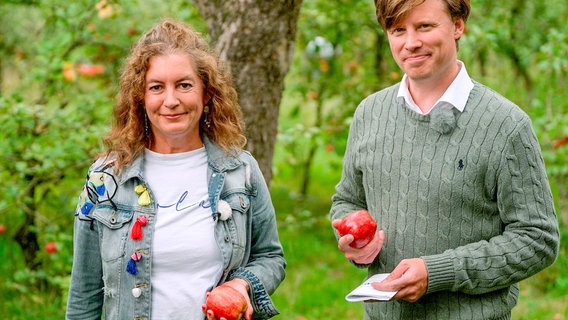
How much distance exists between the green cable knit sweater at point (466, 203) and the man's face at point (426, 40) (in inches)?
5.5

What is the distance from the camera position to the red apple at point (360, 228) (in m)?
2.40

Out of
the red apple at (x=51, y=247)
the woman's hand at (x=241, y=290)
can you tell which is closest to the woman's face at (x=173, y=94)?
the woman's hand at (x=241, y=290)

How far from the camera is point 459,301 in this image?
7.85ft

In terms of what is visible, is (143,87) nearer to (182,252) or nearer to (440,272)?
(182,252)

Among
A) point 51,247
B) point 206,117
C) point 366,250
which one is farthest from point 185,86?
point 51,247

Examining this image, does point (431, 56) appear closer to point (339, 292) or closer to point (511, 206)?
point (511, 206)

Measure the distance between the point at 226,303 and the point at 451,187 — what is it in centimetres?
77

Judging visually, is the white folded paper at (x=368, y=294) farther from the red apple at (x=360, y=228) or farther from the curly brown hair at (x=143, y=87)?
the curly brown hair at (x=143, y=87)

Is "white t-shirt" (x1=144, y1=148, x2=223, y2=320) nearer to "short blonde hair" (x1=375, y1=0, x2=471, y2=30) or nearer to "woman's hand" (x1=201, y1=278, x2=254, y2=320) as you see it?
"woman's hand" (x1=201, y1=278, x2=254, y2=320)

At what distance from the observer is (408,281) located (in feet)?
7.45

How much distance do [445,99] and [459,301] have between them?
2.12 feet

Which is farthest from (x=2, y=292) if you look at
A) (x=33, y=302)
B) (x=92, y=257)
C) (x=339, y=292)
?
(x=92, y=257)

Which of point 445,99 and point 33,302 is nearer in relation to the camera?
point 445,99

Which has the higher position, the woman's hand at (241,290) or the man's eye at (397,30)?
the man's eye at (397,30)
